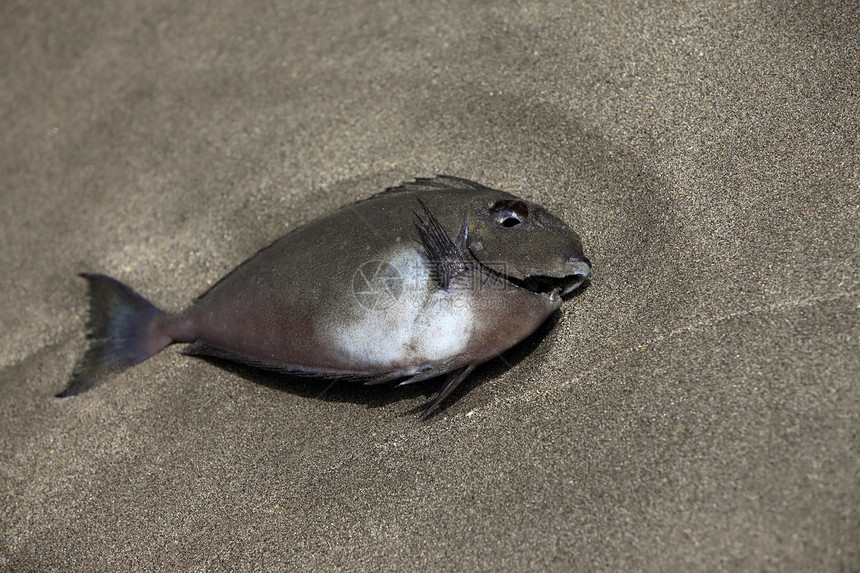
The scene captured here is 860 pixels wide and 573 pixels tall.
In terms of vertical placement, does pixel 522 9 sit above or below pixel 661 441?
above

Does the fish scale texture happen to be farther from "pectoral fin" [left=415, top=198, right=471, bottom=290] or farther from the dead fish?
"pectoral fin" [left=415, top=198, right=471, bottom=290]

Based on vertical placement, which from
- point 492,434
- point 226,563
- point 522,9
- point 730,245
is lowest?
point 226,563

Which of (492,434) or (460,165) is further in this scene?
(460,165)

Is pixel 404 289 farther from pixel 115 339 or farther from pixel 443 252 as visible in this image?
pixel 115 339

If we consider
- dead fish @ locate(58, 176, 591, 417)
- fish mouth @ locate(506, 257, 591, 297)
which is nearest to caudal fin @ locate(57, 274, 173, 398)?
dead fish @ locate(58, 176, 591, 417)

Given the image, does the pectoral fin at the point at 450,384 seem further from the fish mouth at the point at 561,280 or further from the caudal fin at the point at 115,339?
the caudal fin at the point at 115,339

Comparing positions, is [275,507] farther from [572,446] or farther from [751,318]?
[751,318]

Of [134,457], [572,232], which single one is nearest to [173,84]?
[134,457]
